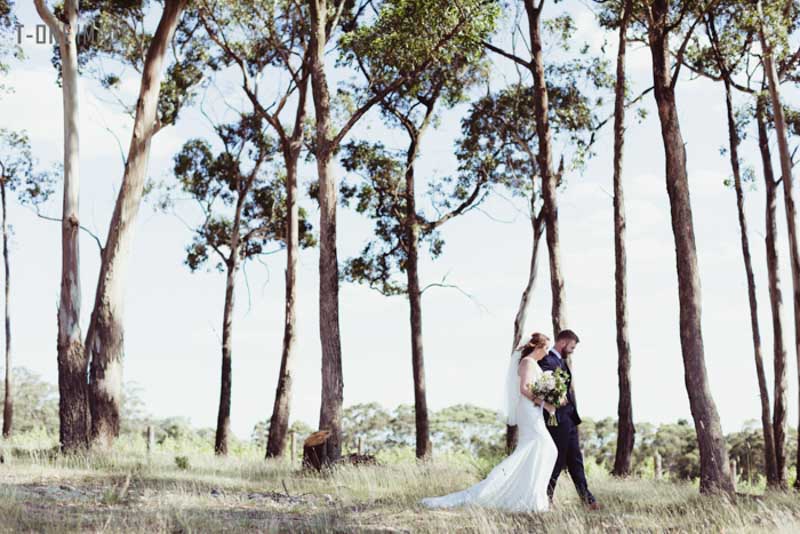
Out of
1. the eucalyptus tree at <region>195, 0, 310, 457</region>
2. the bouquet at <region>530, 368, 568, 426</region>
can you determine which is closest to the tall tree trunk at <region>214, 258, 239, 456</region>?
the eucalyptus tree at <region>195, 0, 310, 457</region>

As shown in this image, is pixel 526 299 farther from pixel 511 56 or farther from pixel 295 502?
pixel 295 502

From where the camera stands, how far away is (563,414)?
10.5 m

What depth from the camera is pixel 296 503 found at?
11102mm

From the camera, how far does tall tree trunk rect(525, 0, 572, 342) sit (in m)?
18.0

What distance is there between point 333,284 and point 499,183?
10.1 meters

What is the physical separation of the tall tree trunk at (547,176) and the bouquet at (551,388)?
7776 mm

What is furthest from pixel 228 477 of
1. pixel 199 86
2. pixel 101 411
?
pixel 199 86

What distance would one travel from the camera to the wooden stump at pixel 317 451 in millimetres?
15500

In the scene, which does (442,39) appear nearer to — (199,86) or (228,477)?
(228,477)

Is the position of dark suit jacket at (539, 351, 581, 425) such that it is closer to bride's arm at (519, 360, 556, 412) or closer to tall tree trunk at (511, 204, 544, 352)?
bride's arm at (519, 360, 556, 412)

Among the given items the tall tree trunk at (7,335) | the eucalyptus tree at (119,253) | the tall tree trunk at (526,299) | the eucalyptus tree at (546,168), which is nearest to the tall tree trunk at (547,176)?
the eucalyptus tree at (546,168)

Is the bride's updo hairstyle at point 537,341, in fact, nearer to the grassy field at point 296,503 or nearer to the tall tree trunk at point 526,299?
the grassy field at point 296,503

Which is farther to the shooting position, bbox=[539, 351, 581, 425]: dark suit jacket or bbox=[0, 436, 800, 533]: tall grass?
bbox=[539, 351, 581, 425]: dark suit jacket

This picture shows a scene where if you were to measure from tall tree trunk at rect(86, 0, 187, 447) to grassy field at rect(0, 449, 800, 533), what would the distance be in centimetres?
115
